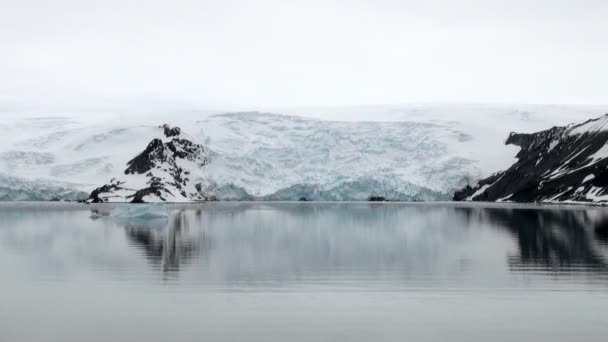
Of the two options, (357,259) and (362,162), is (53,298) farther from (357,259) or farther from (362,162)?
(362,162)

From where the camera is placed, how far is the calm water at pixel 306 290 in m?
14.1

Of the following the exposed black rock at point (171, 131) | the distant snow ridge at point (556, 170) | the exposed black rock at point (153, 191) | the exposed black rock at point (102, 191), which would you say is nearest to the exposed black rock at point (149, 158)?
the exposed black rock at point (171, 131)

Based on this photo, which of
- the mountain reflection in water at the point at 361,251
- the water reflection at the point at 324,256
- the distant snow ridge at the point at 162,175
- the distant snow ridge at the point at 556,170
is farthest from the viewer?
the distant snow ridge at the point at 162,175

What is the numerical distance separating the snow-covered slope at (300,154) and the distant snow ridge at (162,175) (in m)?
1.72

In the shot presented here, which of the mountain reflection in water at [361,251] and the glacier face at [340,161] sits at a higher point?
the glacier face at [340,161]

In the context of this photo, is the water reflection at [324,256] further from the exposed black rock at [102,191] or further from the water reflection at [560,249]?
the exposed black rock at [102,191]

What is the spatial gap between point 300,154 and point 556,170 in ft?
152

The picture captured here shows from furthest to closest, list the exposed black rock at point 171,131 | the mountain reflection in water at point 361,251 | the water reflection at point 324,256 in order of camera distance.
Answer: the exposed black rock at point 171,131, the mountain reflection in water at point 361,251, the water reflection at point 324,256

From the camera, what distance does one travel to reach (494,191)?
437 ft

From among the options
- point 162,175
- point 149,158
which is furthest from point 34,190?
point 162,175

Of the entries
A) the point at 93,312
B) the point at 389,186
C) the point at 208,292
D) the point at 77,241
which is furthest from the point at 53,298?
the point at 389,186

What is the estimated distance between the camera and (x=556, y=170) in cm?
12444

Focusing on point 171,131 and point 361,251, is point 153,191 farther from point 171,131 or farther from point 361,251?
point 361,251

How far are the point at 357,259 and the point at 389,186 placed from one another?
98.0 m
